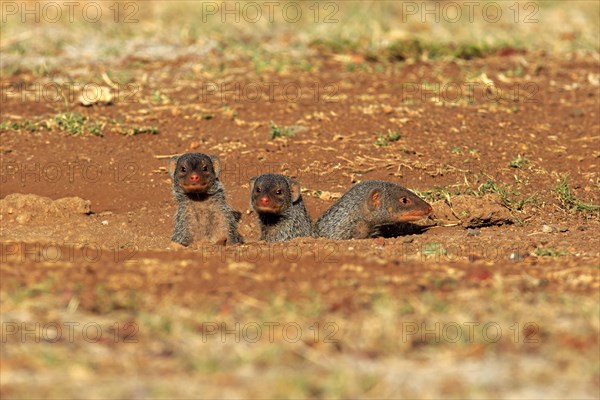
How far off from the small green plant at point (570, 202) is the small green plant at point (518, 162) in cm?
52

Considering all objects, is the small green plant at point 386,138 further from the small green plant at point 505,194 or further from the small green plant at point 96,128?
the small green plant at point 96,128

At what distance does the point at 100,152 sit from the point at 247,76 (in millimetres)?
2054

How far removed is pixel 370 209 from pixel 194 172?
1.22 metres

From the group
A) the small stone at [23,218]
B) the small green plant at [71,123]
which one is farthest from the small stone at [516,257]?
the small green plant at [71,123]

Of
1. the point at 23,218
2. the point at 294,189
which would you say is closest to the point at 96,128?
the point at 23,218

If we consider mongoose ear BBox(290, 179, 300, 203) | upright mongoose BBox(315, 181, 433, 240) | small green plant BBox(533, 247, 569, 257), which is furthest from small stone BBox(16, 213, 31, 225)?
small green plant BBox(533, 247, 569, 257)

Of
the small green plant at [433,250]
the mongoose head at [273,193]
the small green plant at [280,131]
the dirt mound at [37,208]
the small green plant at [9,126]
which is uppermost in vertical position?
the small green plant at [9,126]

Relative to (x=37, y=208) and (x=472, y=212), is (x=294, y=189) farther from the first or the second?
(x=37, y=208)

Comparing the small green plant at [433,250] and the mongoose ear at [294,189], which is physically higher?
the mongoose ear at [294,189]

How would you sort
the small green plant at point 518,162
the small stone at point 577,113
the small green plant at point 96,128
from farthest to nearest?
the small stone at point 577,113
the small green plant at point 96,128
the small green plant at point 518,162

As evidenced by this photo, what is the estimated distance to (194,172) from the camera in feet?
22.4

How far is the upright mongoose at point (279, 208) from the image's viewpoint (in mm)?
6910

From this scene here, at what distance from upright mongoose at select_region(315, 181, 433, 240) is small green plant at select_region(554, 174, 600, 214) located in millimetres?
983

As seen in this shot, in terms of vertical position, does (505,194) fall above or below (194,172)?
below
